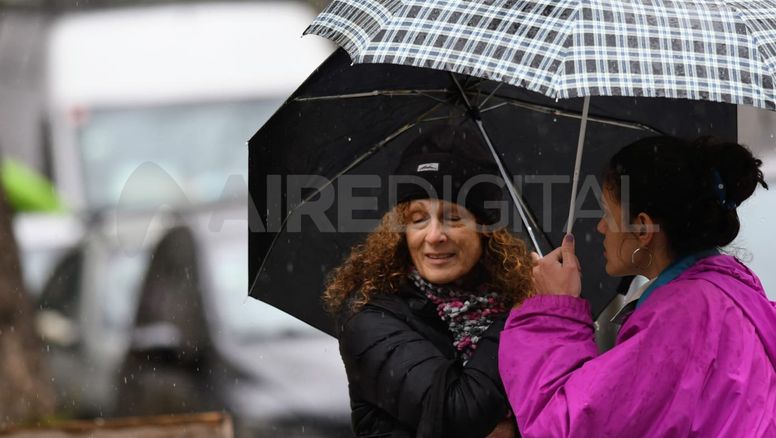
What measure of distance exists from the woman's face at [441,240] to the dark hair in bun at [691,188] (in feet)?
2.11

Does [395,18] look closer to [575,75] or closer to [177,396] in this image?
[575,75]

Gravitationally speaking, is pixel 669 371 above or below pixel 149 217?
above

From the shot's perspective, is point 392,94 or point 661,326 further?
point 392,94

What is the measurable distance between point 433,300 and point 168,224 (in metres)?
6.04

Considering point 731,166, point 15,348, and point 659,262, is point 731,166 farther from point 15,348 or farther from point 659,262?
point 15,348

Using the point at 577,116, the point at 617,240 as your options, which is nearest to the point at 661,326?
the point at 617,240

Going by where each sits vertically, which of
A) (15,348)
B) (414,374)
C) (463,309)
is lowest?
(15,348)

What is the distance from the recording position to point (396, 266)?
3.91 metres

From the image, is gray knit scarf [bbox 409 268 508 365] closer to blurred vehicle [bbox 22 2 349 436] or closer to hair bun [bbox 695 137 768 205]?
hair bun [bbox 695 137 768 205]

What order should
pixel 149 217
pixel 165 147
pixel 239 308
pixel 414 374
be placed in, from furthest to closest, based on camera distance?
1. pixel 165 147
2. pixel 149 217
3. pixel 239 308
4. pixel 414 374

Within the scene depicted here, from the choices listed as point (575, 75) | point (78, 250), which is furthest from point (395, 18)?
point (78, 250)

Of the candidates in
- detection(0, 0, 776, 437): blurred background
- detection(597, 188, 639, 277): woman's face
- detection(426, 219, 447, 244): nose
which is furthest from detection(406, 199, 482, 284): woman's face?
detection(0, 0, 776, 437): blurred background

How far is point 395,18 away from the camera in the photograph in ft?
11.1

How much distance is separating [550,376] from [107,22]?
9.62 m
